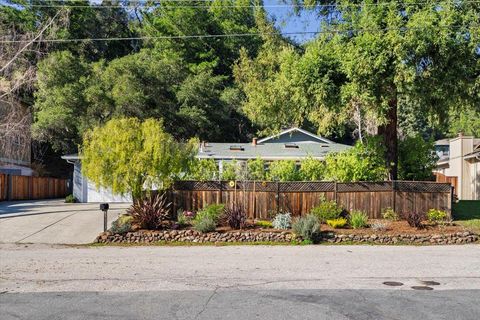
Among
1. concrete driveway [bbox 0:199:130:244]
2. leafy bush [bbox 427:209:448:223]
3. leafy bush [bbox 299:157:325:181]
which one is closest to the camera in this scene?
concrete driveway [bbox 0:199:130:244]

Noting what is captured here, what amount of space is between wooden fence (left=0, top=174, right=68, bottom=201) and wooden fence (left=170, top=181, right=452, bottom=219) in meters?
18.6

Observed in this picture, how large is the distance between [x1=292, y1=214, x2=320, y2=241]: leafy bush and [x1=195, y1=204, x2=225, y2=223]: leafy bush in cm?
286

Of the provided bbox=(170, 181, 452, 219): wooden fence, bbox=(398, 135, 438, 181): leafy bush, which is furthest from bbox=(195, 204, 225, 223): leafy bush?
bbox=(398, 135, 438, 181): leafy bush

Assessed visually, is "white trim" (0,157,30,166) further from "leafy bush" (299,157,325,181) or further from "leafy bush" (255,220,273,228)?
"leafy bush" (255,220,273,228)

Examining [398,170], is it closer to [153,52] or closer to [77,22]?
[153,52]

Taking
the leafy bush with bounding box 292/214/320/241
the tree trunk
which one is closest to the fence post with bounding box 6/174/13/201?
the leafy bush with bounding box 292/214/320/241

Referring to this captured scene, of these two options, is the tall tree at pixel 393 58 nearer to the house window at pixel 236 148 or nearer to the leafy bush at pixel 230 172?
the leafy bush at pixel 230 172

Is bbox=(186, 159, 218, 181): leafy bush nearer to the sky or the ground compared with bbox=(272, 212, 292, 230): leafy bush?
nearer to the sky

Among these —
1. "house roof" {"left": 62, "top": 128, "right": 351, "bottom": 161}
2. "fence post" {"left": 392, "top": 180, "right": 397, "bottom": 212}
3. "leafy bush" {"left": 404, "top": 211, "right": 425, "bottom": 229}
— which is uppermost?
"house roof" {"left": 62, "top": 128, "right": 351, "bottom": 161}

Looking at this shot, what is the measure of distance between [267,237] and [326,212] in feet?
8.91

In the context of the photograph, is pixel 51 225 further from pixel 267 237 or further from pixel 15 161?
pixel 15 161

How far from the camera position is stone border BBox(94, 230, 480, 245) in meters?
15.6

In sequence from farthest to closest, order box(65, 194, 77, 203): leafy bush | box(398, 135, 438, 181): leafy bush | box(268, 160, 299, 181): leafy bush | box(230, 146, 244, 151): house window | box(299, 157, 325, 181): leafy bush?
1. box(65, 194, 77, 203): leafy bush
2. box(230, 146, 244, 151): house window
3. box(398, 135, 438, 181): leafy bush
4. box(299, 157, 325, 181): leafy bush
5. box(268, 160, 299, 181): leafy bush

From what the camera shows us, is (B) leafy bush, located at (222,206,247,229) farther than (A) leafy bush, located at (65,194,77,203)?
No
